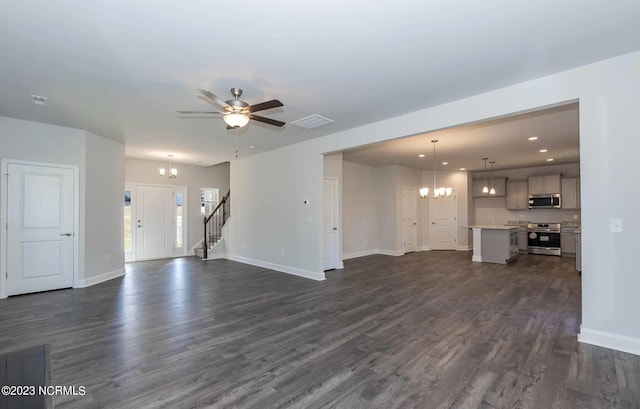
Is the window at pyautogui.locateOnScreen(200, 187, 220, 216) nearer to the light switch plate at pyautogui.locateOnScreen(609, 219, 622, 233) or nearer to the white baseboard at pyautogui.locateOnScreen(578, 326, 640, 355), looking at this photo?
the white baseboard at pyautogui.locateOnScreen(578, 326, 640, 355)

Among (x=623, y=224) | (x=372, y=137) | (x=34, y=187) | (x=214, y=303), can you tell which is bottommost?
(x=214, y=303)

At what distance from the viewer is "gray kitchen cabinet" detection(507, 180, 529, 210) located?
9468mm

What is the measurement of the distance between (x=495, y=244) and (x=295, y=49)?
24.0 ft

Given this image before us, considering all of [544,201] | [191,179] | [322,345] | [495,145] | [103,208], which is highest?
[495,145]

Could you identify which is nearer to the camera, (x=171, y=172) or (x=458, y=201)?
(x=171, y=172)

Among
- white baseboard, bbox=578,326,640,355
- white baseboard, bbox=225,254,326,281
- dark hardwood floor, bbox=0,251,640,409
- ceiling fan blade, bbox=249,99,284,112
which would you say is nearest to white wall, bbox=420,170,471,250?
dark hardwood floor, bbox=0,251,640,409

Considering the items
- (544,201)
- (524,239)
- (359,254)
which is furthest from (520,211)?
(359,254)

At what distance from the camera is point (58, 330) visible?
11.1ft

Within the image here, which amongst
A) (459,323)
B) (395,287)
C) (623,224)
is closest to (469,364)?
(459,323)

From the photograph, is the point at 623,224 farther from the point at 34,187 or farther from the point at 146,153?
the point at 146,153

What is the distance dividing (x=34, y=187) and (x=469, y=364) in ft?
21.9

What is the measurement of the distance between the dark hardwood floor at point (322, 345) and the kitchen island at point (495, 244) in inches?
87.5

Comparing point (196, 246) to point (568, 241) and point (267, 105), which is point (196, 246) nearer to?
point (267, 105)

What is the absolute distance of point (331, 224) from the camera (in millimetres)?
7121
